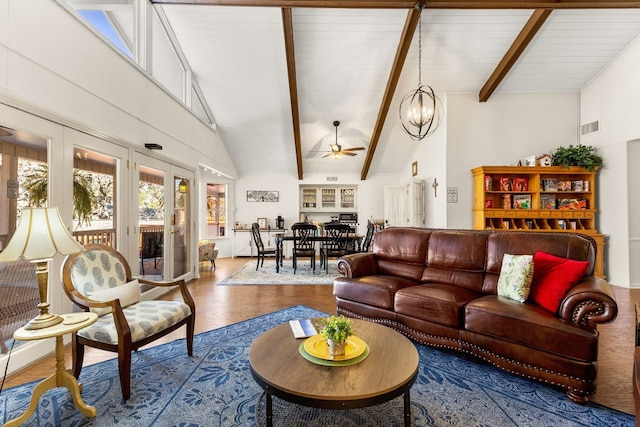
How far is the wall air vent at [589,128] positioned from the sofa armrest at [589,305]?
4.46 m

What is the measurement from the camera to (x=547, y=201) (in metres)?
5.04

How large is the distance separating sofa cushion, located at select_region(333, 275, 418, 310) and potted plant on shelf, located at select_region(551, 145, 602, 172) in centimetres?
396

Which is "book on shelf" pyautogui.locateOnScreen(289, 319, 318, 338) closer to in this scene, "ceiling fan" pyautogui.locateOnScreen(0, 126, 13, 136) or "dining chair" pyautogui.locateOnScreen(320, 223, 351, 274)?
"ceiling fan" pyautogui.locateOnScreen(0, 126, 13, 136)

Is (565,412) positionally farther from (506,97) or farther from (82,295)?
(506,97)

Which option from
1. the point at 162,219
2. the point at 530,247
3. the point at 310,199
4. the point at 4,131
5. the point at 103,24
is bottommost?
the point at 530,247

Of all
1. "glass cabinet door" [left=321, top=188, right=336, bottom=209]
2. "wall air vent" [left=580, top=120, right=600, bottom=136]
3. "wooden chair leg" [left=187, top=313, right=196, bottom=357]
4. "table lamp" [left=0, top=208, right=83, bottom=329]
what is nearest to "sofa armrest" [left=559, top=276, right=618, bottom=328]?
"wooden chair leg" [left=187, top=313, right=196, bottom=357]

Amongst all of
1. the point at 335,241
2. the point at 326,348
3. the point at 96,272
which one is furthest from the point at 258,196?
the point at 326,348

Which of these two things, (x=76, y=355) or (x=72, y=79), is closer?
(x=76, y=355)

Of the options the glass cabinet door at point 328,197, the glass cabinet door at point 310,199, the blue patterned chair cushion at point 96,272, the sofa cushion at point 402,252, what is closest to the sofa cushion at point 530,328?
the sofa cushion at point 402,252

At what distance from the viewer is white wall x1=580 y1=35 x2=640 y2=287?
14.4ft

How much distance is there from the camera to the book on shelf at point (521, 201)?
4992mm

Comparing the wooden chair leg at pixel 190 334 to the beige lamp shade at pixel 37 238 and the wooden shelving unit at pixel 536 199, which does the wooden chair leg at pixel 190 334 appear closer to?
the beige lamp shade at pixel 37 238

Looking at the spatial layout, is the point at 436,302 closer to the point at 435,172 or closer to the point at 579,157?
the point at 435,172

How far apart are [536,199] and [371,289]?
4.01 m
